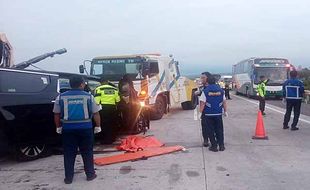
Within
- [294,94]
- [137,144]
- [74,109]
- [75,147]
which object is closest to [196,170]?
[75,147]

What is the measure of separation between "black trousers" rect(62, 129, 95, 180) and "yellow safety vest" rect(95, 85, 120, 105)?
10.3ft

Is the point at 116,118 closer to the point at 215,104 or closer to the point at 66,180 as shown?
the point at 215,104

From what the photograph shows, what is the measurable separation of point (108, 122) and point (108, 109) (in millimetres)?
312

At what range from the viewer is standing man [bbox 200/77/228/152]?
9320 millimetres

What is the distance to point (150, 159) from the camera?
27.3 feet

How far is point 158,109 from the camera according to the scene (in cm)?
1599

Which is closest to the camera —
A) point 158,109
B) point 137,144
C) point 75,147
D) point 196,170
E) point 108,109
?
point 75,147

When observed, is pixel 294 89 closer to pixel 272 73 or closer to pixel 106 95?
pixel 106 95

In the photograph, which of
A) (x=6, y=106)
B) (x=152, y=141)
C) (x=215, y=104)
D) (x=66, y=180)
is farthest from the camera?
(x=152, y=141)

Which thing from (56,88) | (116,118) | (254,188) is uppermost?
(56,88)

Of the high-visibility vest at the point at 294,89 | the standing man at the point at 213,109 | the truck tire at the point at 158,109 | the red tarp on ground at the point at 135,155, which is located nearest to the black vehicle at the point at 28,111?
the red tarp on ground at the point at 135,155

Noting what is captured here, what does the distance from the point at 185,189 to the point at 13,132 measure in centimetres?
339

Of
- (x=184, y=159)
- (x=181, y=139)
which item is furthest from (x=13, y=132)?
(x=181, y=139)

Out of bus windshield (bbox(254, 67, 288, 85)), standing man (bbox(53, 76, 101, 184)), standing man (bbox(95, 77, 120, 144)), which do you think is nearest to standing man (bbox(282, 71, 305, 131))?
standing man (bbox(95, 77, 120, 144))
